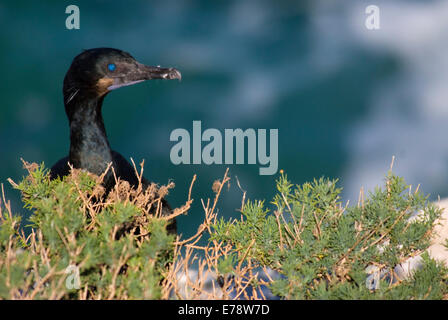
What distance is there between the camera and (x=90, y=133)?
16.7ft

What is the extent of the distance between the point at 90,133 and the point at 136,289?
2442 mm

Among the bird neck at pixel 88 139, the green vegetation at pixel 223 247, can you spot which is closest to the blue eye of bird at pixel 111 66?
the bird neck at pixel 88 139

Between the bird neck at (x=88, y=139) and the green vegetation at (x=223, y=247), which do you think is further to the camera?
the bird neck at (x=88, y=139)

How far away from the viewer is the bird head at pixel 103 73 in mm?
5102

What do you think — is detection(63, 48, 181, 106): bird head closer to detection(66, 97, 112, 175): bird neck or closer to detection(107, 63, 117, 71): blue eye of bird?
detection(107, 63, 117, 71): blue eye of bird

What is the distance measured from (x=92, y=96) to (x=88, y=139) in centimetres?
42

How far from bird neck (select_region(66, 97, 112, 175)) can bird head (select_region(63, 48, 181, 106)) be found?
0.11 m

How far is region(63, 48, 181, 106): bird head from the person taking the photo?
201 inches

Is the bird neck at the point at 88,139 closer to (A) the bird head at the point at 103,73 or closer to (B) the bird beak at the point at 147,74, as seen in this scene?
(A) the bird head at the point at 103,73

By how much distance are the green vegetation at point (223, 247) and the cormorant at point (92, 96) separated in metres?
0.89

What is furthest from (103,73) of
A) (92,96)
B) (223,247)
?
(223,247)

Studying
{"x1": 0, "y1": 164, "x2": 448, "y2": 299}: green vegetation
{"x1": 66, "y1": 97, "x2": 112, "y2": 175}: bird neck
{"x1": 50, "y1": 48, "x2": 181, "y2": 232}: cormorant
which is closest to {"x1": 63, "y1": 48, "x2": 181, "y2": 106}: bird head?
{"x1": 50, "y1": 48, "x2": 181, "y2": 232}: cormorant

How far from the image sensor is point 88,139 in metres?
5.09
